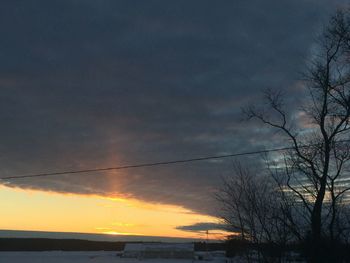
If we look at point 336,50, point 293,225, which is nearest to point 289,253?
point 293,225

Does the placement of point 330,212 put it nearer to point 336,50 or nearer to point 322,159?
point 322,159

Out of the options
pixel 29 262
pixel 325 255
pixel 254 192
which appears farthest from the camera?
pixel 29 262

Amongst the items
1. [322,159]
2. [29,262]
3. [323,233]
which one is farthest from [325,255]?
[29,262]

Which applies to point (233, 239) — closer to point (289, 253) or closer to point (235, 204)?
point (235, 204)

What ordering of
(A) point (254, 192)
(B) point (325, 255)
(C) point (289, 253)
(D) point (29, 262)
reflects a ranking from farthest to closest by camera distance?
(D) point (29, 262)
(A) point (254, 192)
(C) point (289, 253)
(B) point (325, 255)

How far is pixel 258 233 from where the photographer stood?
22.5 meters

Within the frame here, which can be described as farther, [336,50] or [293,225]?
[336,50]

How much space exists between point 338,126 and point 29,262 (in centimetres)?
4739

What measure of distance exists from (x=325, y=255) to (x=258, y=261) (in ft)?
11.5

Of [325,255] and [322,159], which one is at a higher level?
[322,159]

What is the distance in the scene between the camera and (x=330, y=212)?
69.4 feet

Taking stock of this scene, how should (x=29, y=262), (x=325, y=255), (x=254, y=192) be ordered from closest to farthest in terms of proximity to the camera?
(x=325, y=255) → (x=254, y=192) → (x=29, y=262)

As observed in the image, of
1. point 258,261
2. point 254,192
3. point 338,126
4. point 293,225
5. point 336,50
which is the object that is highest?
point 336,50

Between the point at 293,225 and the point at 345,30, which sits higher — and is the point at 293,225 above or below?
below
